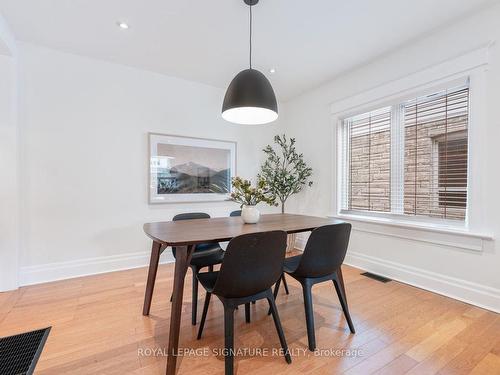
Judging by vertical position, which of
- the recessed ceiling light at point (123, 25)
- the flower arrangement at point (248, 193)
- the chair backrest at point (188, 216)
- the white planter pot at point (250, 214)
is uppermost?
the recessed ceiling light at point (123, 25)

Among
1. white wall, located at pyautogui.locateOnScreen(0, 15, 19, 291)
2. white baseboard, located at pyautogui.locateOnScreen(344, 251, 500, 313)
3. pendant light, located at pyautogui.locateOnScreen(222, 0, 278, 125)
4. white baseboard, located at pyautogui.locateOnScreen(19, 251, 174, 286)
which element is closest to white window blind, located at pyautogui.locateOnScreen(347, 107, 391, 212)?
white baseboard, located at pyautogui.locateOnScreen(344, 251, 500, 313)

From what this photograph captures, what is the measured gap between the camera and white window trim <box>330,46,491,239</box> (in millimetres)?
2295

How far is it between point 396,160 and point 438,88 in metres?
0.84

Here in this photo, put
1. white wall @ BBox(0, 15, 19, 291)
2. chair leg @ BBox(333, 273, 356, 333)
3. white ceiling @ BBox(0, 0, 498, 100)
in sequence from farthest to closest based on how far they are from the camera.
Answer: white wall @ BBox(0, 15, 19, 291) → white ceiling @ BBox(0, 0, 498, 100) → chair leg @ BBox(333, 273, 356, 333)

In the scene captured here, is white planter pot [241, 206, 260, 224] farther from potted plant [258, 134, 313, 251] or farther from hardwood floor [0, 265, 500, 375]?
potted plant [258, 134, 313, 251]

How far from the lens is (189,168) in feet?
12.1

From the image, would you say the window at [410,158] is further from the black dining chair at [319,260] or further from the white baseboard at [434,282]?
the black dining chair at [319,260]

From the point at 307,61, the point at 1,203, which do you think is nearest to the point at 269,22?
the point at 307,61

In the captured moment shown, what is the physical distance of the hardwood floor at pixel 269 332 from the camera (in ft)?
5.11

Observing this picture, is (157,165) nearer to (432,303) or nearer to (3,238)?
(3,238)

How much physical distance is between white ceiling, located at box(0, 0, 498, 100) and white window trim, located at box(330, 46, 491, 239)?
1.33ft

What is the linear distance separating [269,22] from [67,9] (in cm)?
181

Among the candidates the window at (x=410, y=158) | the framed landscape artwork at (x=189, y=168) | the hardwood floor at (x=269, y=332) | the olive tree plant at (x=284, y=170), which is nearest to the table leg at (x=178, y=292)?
the hardwood floor at (x=269, y=332)

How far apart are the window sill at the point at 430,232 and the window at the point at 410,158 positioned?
0.46 feet
